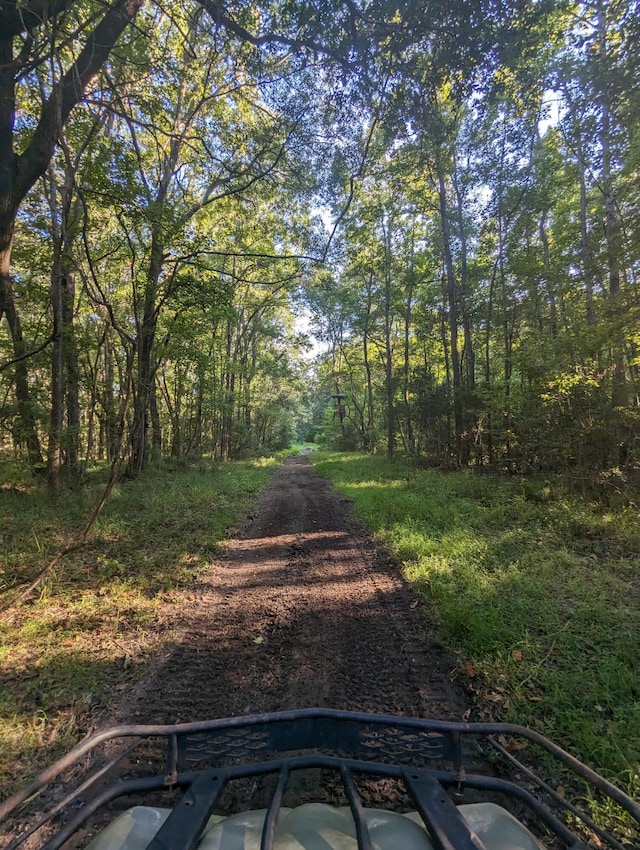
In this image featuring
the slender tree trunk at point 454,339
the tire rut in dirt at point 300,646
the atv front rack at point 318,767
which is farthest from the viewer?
the slender tree trunk at point 454,339

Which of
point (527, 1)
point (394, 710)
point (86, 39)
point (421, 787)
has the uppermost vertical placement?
point (86, 39)

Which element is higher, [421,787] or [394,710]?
[421,787]

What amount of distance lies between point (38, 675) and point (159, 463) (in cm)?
1020

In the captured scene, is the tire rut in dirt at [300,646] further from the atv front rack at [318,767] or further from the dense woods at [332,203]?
the dense woods at [332,203]

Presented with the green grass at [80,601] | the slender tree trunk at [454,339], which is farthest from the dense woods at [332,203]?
the green grass at [80,601]

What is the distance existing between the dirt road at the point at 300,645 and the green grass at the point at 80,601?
33cm

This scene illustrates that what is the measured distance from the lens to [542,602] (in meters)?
3.68

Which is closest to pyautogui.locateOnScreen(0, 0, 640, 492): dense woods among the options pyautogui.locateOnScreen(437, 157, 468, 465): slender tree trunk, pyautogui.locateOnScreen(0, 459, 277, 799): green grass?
pyautogui.locateOnScreen(437, 157, 468, 465): slender tree trunk

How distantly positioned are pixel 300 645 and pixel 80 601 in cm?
243

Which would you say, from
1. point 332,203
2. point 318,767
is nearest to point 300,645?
point 318,767

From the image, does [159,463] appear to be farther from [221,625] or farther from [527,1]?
[527,1]

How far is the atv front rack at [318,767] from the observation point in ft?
3.90

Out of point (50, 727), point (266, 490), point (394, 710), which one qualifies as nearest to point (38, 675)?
point (50, 727)

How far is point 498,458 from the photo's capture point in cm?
1133
